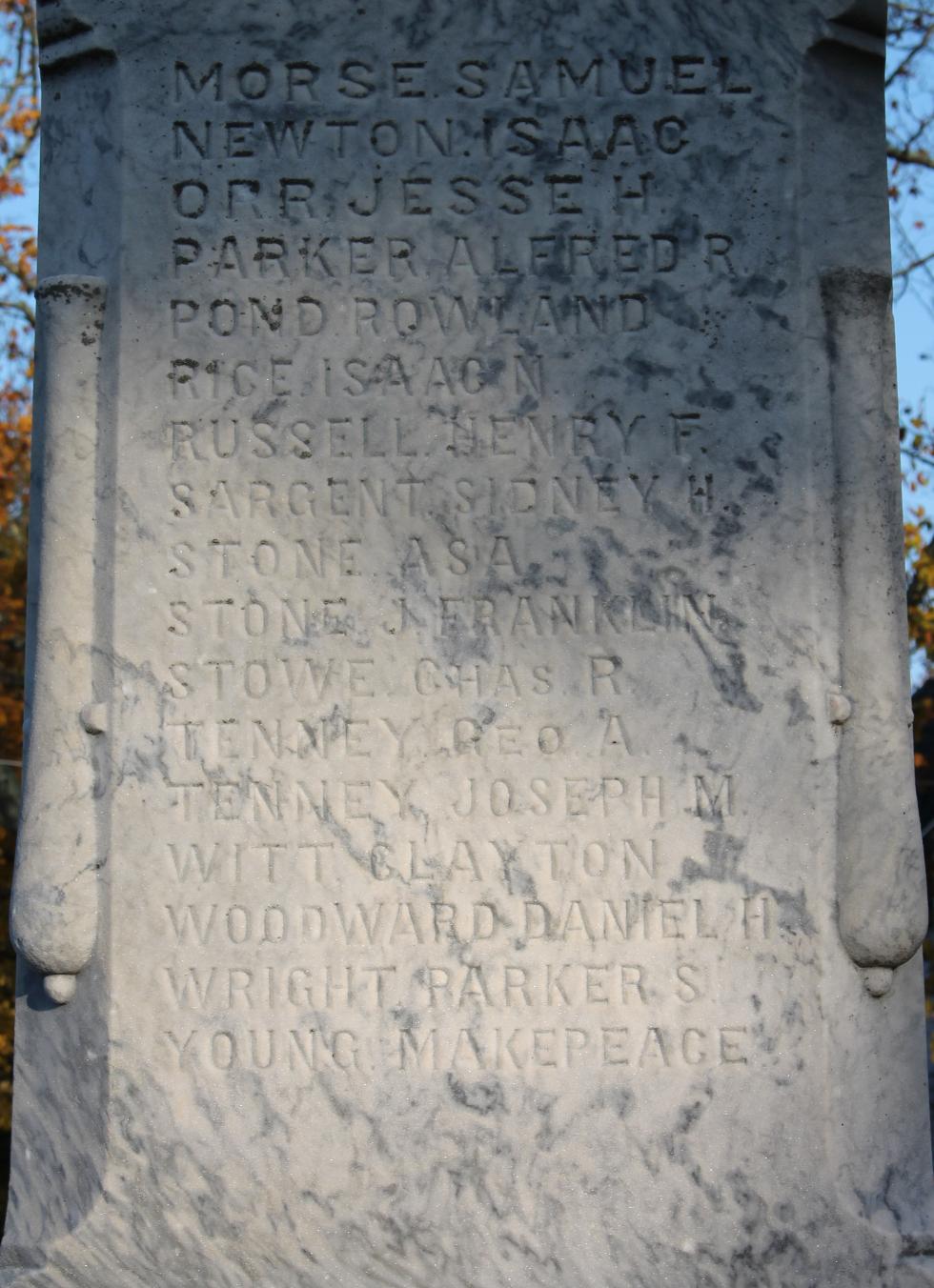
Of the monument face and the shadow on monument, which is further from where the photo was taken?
the shadow on monument

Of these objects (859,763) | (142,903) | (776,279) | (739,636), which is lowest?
(142,903)

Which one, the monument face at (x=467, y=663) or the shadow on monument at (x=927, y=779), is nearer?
the monument face at (x=467, y=663)

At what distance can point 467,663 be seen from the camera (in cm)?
408

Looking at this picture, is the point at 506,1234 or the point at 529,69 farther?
the point at 529,69

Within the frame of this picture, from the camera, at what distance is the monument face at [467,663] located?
156 inches

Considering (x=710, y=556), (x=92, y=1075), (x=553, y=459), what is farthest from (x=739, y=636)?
(x=92, y=1075)

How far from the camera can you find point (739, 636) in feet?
13.4

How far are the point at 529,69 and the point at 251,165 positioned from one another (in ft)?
2.40

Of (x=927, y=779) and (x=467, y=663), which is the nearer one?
(x=467, y=663)

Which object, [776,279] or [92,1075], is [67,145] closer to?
[776,279]

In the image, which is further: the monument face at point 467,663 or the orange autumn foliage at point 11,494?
the orange autumn foliage at point 11,494

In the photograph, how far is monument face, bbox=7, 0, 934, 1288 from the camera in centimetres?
397

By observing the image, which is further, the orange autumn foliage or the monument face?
the orange autumn foliage

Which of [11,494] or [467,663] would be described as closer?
[467,663]
